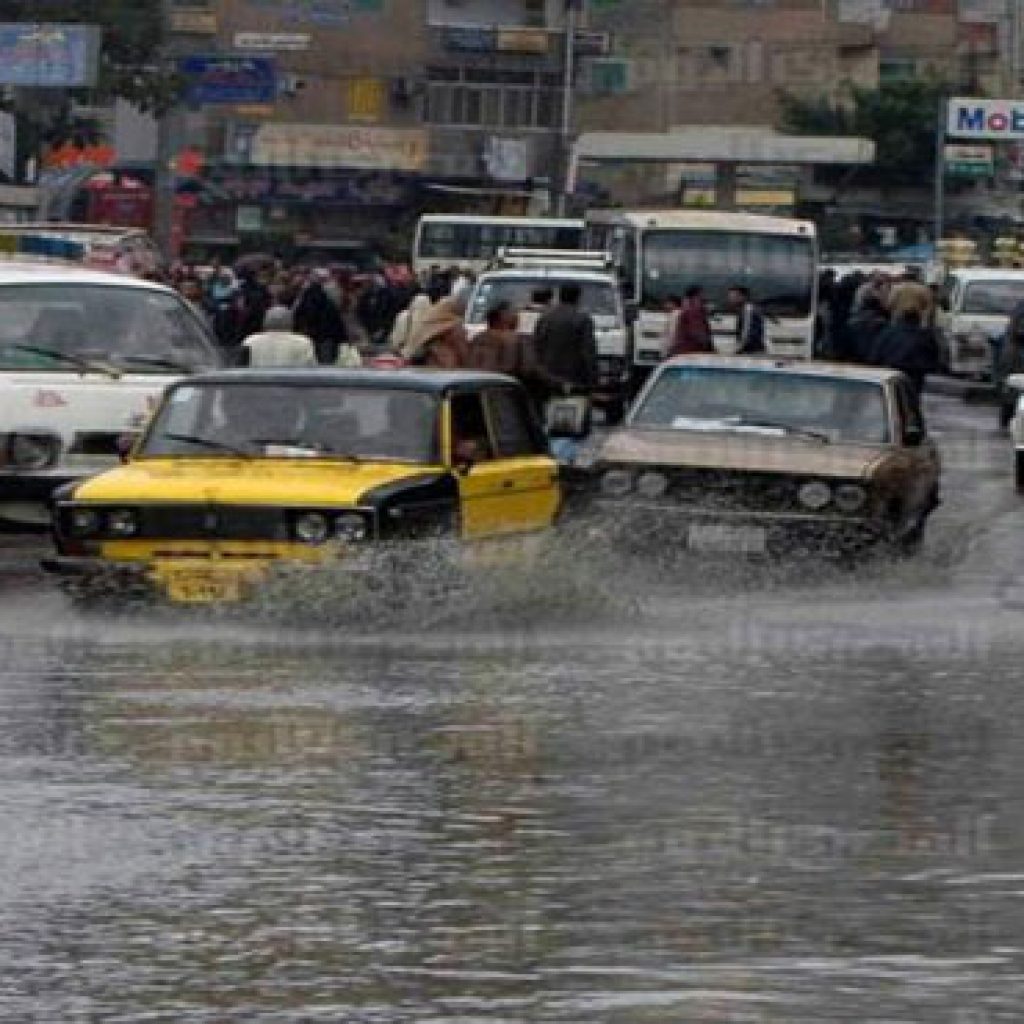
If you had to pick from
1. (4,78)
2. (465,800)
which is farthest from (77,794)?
(4,78)

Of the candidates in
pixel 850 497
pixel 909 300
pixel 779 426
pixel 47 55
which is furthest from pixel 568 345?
pixel 47 55

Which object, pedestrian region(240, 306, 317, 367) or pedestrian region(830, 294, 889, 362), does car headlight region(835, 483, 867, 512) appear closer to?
pedestrian region(240, 306, 317, 367)

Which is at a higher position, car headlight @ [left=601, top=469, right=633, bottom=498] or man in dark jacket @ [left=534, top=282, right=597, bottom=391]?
man in dark jacket @ [left=534, top=282, right=597, bottom=391]

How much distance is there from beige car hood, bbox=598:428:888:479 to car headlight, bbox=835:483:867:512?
0.07 metres

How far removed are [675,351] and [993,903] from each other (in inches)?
1060

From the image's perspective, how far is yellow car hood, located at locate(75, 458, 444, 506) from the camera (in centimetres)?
1648

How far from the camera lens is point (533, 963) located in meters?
8.72

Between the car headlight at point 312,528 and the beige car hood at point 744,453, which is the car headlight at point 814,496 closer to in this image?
the beige car hood at point 744,453

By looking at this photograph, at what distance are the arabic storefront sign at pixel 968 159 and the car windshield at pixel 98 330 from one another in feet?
251

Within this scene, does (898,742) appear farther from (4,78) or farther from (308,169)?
(308,169)

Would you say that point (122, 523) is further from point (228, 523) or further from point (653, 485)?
point (653, 485)

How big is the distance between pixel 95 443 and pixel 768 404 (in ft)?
13.7

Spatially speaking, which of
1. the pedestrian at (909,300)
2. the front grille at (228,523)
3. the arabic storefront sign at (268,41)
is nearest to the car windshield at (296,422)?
the front grille at (228,523)

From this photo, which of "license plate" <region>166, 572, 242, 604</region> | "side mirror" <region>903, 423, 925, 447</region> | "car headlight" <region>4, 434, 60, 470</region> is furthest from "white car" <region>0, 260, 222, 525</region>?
"side mirror" <region>903, 423, 925, 447</region>
